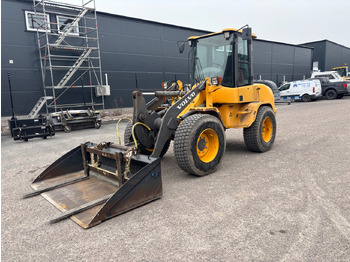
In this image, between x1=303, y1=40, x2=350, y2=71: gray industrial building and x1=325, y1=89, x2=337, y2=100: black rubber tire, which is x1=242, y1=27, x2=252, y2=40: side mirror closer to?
x1=325, y1=89, x2=337, y2=100: black rubber tire

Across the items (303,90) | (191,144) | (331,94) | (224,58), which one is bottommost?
(191,144)

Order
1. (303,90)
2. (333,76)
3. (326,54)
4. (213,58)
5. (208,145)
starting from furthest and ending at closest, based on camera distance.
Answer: (326,54)
(333,76)
(303,90)
(213,58)
(208,145)

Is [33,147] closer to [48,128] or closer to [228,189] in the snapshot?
[48,128]

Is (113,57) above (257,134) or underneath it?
above

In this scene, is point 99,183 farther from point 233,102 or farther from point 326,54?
point 326,54

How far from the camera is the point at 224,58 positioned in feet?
18.5

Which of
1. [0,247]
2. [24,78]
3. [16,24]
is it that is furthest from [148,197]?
[16,24]

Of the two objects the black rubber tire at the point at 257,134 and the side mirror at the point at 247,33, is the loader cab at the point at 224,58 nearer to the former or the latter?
the side mirror at the point at 247,33

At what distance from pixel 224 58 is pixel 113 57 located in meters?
12.7

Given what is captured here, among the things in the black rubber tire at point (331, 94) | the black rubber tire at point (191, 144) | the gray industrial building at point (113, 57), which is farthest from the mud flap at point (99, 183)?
the black rubber tire at point (331, 94)

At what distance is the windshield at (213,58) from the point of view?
5.61 m

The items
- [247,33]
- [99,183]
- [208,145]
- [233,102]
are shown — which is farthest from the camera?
[233,102]

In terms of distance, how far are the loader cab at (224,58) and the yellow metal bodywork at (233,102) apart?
21cm

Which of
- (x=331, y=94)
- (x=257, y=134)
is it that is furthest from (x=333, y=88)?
(x=257, y=134)
